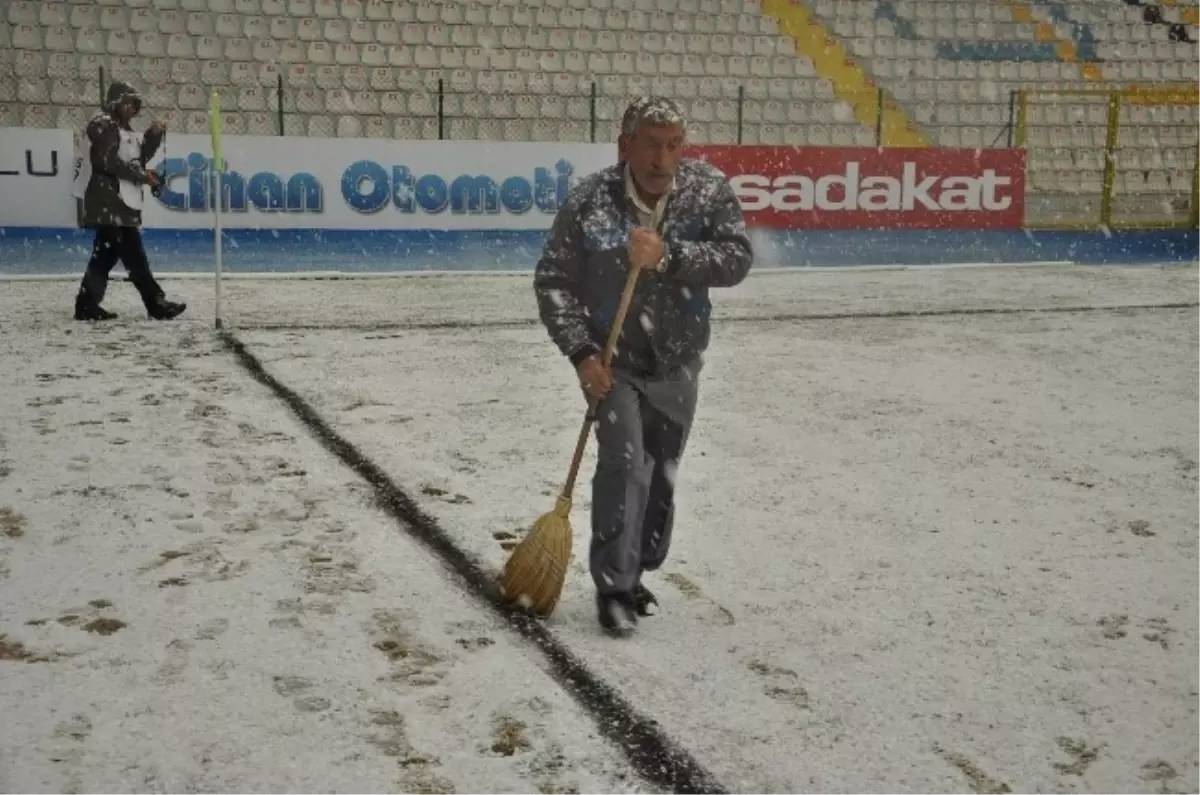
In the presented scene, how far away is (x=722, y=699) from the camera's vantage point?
322cm

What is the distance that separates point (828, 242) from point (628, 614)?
1379 cm

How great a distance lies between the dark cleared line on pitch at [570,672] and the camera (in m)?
2.83

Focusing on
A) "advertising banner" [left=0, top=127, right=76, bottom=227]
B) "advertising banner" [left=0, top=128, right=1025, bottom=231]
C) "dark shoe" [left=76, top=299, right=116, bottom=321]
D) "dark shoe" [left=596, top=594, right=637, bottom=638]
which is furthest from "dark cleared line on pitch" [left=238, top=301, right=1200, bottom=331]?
"advertising banner" [left=0, top=127, right=76, bottom=227]

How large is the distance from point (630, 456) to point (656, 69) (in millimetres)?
17282

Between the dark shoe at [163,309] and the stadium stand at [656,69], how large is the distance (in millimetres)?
7758

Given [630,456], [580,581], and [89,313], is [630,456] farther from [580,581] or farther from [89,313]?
[89,313]

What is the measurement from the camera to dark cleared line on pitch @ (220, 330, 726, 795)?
2.83 m

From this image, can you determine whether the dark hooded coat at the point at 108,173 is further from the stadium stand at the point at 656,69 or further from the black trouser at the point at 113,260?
the stadium stand at the point at 656,69

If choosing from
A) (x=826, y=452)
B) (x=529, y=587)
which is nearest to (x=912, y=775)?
(x=529, y=587)

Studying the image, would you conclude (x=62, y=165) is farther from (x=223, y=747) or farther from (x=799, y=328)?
(x=223, y=747)

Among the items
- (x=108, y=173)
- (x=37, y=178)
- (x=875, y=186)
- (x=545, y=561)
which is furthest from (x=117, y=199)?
(x=875, y=186)

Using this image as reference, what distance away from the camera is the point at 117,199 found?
8984 millimetres

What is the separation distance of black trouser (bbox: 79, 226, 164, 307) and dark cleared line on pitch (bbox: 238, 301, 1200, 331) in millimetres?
761

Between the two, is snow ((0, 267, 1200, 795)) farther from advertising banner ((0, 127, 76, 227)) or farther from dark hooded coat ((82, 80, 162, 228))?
advertising banner ((0, 127, 76, 227))
